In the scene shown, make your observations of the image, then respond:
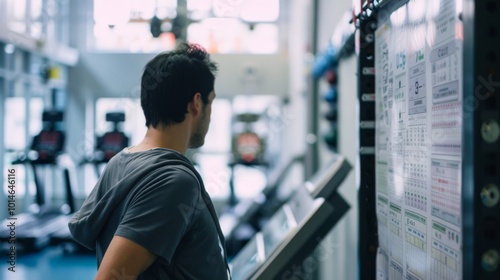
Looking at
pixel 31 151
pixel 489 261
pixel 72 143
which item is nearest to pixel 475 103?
pixel 489 261

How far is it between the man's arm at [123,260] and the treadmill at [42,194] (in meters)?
6.33

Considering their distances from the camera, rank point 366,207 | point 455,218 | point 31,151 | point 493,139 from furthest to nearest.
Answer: point 31,151
point 366,207
point 455,218
point 493,139

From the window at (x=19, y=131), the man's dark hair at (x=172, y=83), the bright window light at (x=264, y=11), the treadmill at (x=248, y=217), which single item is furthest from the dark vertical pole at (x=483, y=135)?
the bright window light at (x=264, y=11)

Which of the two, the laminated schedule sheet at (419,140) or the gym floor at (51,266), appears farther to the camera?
the gym floor at (51,266)

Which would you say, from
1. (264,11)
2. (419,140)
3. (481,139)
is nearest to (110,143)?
(264,11)

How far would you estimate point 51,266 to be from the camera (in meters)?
6.33

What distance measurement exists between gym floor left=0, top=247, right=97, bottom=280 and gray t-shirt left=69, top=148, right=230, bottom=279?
186 inches

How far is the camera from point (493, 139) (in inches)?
30.7

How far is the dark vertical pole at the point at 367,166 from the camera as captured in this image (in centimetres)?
160

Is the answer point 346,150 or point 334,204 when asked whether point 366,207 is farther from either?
point 346,150

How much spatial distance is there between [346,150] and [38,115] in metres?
6.67

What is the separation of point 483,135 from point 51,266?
21.0ft

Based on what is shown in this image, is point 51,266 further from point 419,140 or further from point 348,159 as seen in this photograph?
point 419,140

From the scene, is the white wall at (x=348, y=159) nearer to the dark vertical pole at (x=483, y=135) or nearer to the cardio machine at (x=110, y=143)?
the dark vertical pole at (x=483, y=135)
